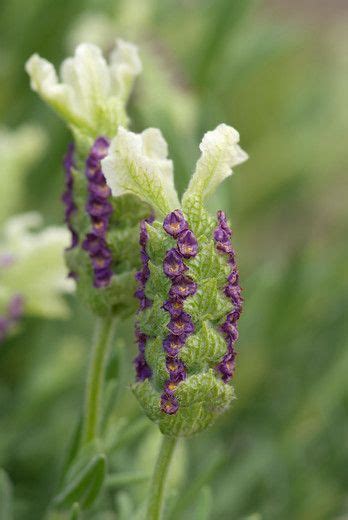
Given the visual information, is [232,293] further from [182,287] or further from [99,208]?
[99,208]

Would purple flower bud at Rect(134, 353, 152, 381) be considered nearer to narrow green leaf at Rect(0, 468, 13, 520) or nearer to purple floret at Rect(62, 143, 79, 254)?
purple floret at Rect(62, 143, 79, 254)

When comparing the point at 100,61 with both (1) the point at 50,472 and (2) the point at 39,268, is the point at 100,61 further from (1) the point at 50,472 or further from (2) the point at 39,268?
A: (1) the point at 50,472

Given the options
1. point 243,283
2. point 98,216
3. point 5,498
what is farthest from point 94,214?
point 243,283

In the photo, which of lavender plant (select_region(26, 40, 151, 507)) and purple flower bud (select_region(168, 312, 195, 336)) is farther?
lavender plant (select_region(26, 40, 151, 507))

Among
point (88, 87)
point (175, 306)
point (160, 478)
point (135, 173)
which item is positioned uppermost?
point (88, 87)

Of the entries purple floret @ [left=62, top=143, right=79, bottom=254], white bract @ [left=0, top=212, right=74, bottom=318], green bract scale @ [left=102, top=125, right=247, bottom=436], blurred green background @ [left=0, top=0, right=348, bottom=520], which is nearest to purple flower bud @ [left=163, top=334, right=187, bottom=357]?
green bract scale @ [left=102, top=125, right=247, bottom=436]

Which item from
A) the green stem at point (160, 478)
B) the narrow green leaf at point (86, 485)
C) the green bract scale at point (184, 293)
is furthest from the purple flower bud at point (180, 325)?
the narrow green leaf at point (86, 485)

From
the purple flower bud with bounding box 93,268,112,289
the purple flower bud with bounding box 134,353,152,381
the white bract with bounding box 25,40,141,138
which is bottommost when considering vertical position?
the purple flower bud with bounding box 134,353,152,381

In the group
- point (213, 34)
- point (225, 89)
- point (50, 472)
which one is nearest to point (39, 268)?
point (50, 472)
